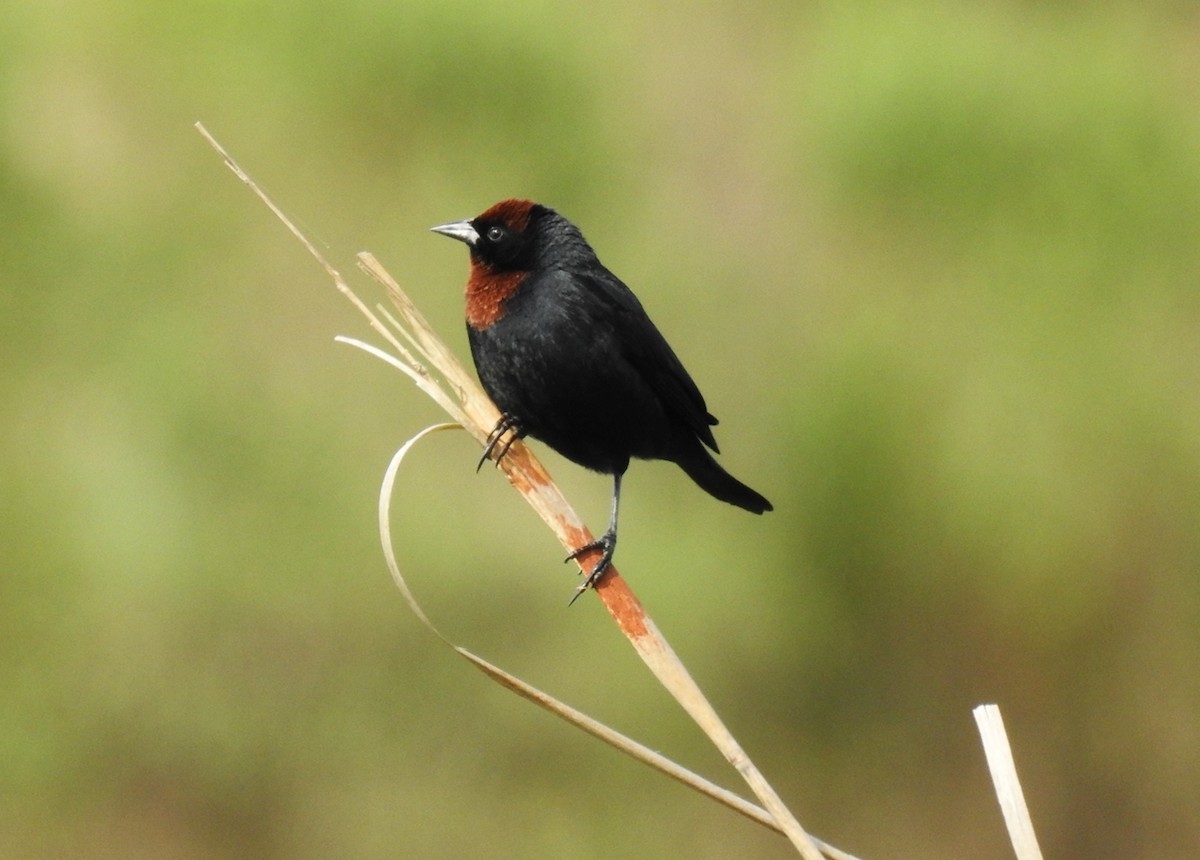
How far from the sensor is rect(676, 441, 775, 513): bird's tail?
247 cm

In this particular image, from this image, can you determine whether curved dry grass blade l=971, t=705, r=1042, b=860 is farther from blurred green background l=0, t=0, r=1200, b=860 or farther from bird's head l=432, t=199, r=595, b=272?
blurred green background l=0, t=0, r=1200, b=860

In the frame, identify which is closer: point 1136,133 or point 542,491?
point 542,491

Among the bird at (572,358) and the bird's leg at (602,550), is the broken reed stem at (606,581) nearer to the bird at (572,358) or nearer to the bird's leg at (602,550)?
the bird's leg at (602,550)

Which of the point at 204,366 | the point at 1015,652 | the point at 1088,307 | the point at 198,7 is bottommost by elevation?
the point at 1015,652

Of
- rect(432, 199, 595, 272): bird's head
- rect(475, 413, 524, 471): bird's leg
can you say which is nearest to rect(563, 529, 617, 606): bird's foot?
rect(475, 413, 524, 471): bird's leg

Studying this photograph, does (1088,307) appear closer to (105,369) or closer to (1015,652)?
(1015,652)

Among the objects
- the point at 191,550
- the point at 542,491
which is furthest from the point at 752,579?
the point at 542,491

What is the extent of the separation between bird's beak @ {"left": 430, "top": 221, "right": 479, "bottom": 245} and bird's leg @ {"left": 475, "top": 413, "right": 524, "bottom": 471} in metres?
0.36

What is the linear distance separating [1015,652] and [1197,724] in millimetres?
706

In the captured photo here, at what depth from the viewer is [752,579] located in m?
4.95

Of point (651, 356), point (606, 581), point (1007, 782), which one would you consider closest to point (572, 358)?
point (651, 356)

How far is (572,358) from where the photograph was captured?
2.33 metres

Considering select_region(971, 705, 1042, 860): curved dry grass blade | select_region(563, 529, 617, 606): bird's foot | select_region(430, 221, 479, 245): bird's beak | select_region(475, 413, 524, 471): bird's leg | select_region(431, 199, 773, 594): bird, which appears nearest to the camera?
select_region(971, 705, 1042, 860): curved dry grass blade

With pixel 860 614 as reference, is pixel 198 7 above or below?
above
